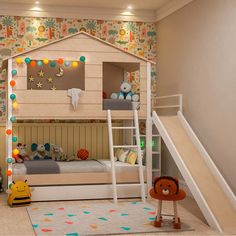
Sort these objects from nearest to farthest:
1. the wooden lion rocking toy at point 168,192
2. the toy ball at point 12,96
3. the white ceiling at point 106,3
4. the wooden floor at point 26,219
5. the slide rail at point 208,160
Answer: the wooden floor at point 26,219
the wooden lion rocking toy at point 168,192
the slide rail at point 208,160
the toy ball at point 12,96
the white ceiling at point 106,3

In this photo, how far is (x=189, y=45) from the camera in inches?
261

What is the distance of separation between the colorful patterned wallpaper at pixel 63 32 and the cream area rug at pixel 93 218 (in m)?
2.22

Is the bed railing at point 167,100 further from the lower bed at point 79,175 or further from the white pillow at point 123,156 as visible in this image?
the lower bed at point 79,175

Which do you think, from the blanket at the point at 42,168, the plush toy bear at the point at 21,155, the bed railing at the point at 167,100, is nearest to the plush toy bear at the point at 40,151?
the plush toy bear at the point at 21,155

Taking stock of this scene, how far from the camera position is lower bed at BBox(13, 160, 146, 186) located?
236 inches

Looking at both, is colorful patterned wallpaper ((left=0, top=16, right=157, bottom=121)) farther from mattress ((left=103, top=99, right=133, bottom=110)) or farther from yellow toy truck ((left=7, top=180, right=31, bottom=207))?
yellow toy truck ((left=7, top=180, right=31, bottom=207))

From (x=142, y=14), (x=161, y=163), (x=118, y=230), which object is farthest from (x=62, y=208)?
(x=142, y=14)

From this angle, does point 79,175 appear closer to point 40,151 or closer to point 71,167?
point 71,167

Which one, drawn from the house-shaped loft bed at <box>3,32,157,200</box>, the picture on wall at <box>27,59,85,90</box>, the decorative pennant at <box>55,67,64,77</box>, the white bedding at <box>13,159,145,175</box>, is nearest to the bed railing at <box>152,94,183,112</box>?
the house-shaped loft bed at <box>3,32,157,200</box>

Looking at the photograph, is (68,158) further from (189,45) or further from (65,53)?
(189,45)

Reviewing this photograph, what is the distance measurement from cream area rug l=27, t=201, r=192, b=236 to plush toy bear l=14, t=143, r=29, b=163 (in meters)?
0.95

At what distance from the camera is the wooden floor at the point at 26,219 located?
4578mm

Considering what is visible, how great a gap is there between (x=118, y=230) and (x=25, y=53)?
8.83 ft

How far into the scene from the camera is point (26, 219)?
5.09 m
